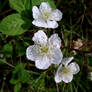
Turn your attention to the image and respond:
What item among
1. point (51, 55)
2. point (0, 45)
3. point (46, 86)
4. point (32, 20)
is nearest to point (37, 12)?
point (32, 20)

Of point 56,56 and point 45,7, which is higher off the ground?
point 45,7

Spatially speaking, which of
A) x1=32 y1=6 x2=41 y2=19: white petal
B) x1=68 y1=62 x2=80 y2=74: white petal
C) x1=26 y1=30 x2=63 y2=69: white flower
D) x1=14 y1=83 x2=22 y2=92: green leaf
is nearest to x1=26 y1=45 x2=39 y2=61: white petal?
x1=26 y1=30 x2=63 y2=69: white flower

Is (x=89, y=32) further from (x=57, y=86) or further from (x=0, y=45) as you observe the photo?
(x=0, y=45)

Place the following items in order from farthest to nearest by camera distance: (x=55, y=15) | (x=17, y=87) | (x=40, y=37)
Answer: (x=17, y=87) < (x=55, y=15) < (x=40, y=37)

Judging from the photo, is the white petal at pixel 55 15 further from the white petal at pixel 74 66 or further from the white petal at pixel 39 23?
the white petal at pixel 74 66

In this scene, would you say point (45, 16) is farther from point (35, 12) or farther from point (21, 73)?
point (21, 73)

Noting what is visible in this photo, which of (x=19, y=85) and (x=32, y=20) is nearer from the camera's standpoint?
(x=32, y=20)

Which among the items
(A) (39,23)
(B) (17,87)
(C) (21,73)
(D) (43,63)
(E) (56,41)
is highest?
(A) (39,23)

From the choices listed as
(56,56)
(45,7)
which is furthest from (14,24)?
(56,56)
